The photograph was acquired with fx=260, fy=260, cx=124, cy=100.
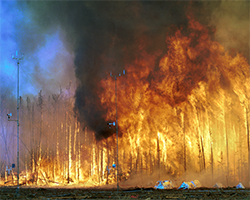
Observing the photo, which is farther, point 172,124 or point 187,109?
point 172,124

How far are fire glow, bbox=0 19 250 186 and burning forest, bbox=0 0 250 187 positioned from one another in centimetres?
14

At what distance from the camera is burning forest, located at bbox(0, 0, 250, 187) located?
36906mm

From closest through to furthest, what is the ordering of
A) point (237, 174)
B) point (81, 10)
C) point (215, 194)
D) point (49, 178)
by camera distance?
point (215, 194), point (237, 174), point (49, 178), point (81, 10)

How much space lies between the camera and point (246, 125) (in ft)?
120

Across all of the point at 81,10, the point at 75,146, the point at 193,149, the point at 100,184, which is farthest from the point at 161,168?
the point at 81,10

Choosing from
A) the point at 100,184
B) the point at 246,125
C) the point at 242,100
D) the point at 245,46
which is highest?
the point at 245,46

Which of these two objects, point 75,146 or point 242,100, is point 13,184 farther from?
point 242,100

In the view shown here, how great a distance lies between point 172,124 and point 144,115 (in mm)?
4336

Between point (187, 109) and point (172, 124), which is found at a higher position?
point (187, 109)

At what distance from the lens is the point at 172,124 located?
3828cm

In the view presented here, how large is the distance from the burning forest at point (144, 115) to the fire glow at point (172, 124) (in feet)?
0.46

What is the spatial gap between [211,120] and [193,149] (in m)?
4.99

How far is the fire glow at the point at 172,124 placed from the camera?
3681 cm

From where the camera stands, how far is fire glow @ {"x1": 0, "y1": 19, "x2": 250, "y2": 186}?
1449 inches
